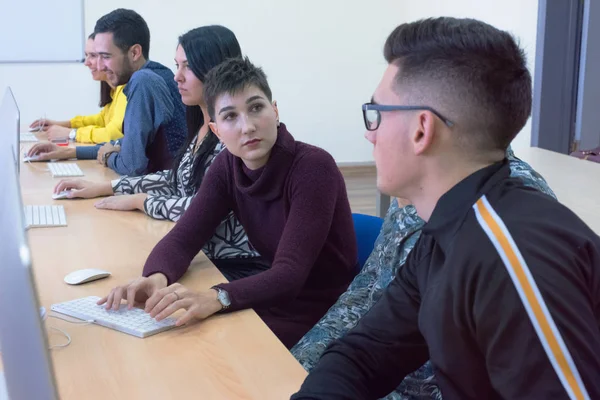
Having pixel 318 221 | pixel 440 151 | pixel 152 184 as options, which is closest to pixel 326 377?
pixel 440 151

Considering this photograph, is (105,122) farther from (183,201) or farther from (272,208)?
(272,208)

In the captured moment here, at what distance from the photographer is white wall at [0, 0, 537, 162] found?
5301 millimetres

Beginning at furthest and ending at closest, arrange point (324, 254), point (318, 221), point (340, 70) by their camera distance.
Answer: point (340, 70), point (324, 254), point (318, 221)

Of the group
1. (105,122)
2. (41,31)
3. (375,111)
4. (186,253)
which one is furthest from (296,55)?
(375,111)

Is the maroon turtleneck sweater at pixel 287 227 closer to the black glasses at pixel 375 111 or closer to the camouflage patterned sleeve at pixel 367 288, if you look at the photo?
the camouflage patterned sleeve at pixel 367 288

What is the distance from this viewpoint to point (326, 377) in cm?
105

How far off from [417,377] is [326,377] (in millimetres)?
285

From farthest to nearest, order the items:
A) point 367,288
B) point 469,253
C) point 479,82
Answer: point 367,288, point 479,82, point 469,253

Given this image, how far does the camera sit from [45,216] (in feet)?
7.10

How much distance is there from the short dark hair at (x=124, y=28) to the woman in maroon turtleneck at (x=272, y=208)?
1518 millimetres

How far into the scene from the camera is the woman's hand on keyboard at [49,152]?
317 centimetres

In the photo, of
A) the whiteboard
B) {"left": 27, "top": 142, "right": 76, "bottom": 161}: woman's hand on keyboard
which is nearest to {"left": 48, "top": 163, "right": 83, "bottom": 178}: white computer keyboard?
{"left": 27, "top": 142, "right": 76, "bottom": 161}: woman's hand on keyboard

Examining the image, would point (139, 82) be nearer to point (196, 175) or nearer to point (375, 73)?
point (196, 175)

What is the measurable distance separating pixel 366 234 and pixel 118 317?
31.5 inches
